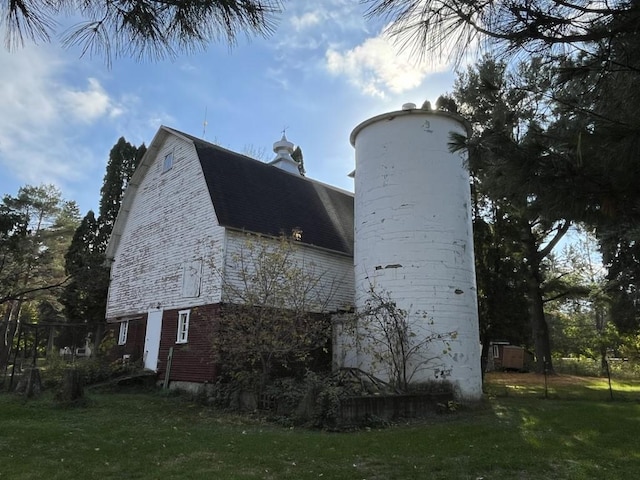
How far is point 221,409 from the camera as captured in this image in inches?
493

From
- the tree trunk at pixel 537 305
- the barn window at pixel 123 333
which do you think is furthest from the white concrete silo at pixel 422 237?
the tree trunk at pixel 537 305

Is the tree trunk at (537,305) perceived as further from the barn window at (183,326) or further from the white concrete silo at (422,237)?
the barn window at (183,326)

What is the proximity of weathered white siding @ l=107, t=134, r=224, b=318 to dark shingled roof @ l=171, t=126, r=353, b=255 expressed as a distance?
1.58ft

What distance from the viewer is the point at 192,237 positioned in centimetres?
1722

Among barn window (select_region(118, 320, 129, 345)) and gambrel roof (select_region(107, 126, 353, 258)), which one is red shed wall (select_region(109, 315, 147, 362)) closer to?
barn window (select_region(118, 320, 129, 345))

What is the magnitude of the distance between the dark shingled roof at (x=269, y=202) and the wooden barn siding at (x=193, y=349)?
3074 millimetres

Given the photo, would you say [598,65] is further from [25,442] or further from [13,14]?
[25,442]

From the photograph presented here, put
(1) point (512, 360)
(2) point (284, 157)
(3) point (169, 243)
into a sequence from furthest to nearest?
(1) point (512, 360) < (2) point (284, 157) < (3) point (169, 243)

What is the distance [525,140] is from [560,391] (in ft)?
49.4

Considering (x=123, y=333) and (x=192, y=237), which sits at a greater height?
(x=192, y=237)

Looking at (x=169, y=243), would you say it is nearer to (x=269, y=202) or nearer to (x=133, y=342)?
(x=269, y=202)

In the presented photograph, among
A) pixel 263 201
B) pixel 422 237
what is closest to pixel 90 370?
pixel 263 201

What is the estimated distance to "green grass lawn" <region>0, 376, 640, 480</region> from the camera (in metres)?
6.31

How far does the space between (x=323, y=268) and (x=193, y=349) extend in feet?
17.9
